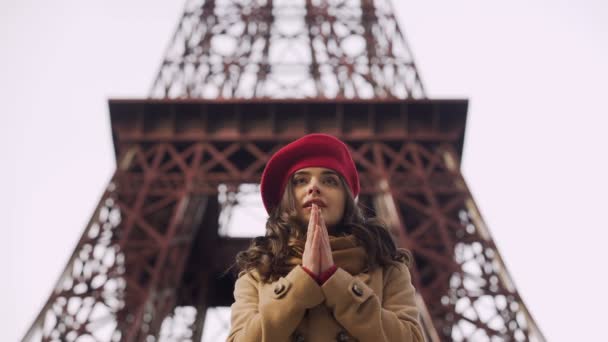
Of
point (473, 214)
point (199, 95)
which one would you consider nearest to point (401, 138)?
point (473, 214)

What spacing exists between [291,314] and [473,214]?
8267 mm

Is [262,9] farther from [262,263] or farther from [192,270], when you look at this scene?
[262,263]

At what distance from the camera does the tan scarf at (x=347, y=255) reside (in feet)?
7.52

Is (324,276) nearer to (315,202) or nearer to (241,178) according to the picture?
(315,202)

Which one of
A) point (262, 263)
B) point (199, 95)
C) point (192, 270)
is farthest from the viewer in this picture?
point (192, 270)

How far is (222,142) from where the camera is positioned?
37.8 ft

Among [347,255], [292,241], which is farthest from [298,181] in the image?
[347,255]

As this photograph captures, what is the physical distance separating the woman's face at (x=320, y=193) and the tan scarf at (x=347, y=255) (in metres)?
Answer: 0.15

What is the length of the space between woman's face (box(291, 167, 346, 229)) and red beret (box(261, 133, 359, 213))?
0.03m

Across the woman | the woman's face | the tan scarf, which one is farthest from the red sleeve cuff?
the woman's face

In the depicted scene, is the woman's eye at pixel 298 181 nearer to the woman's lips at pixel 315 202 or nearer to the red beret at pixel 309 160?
the red beret at pixel 309 160

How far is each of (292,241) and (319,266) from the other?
1.09ft

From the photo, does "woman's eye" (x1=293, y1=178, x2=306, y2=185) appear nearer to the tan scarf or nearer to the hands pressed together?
the tan scarf

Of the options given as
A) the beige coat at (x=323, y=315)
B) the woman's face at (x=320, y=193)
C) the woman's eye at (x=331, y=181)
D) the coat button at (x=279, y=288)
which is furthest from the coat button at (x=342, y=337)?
the woman's eye at (x=331, y=181)
